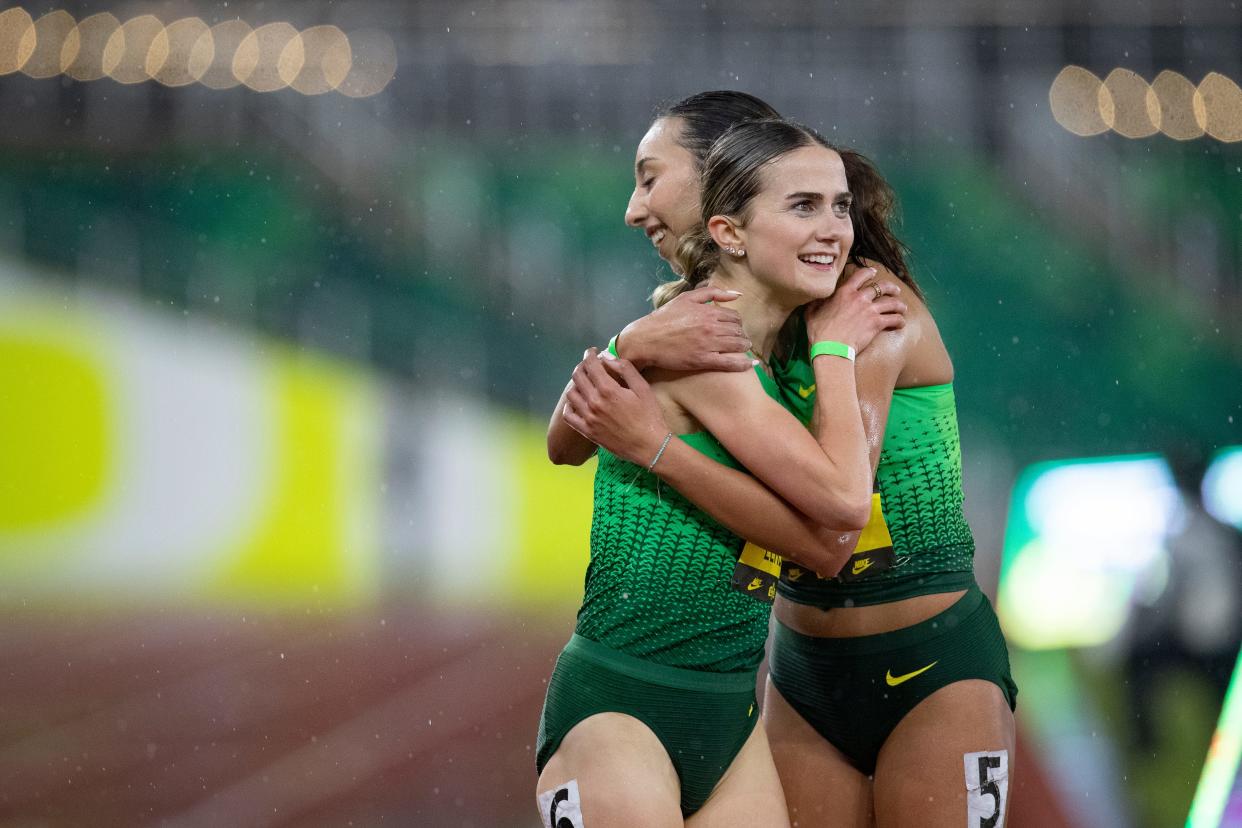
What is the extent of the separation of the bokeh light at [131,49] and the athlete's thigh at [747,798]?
787cm

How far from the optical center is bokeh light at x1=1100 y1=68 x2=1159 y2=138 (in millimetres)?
8000

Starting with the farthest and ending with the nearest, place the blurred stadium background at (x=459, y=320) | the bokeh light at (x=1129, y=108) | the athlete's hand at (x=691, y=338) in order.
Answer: the bokeh light at (x=1129, y=108) < the blurred stadium background at (x=459, y=320) < the athlete's hand at (x=691, y=338)

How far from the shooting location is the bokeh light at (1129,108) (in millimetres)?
8000

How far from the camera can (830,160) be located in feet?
6.38

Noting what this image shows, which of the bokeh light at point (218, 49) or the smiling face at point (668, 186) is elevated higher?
the bokeh light at point (218, 49)

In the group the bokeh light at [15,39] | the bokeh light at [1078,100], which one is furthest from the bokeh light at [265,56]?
the bokeh light at [1078,100]

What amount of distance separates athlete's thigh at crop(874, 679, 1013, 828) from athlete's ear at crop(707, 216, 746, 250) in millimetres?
770

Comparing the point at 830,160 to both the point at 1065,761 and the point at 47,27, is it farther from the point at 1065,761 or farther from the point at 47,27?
the point at 47,27

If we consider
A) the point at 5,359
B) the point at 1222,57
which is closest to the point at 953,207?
the point at 1222,57

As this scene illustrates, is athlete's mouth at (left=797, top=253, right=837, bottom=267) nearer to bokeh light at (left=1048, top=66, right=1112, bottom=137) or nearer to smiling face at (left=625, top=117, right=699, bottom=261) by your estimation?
smiling face at (left=625, top=117, right=699, bottom=261)

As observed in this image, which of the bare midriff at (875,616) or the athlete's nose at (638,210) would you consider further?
the athlete's nose at (638,210)

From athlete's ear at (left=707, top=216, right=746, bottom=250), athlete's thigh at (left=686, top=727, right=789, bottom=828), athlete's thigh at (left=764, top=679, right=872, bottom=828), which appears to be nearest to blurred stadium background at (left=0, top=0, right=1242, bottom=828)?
athlete's thigh at (left=764, top=679, right=872, bottom=828)

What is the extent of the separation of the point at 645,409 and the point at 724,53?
6587 millimetres

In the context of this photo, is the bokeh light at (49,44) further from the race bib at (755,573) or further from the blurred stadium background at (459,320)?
the race bib at (755,573)
